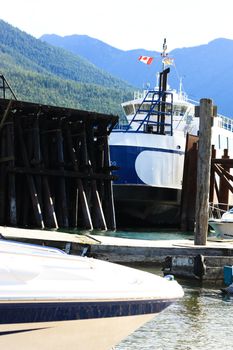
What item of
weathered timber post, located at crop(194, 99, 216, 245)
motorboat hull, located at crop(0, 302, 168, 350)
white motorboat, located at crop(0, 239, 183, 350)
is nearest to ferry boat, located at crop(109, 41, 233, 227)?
weathered timber post, located at crop(194, 99, 216, 245)

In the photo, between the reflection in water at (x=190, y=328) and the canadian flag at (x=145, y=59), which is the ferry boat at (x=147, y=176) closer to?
the canadian flag at (x=145, y=59)

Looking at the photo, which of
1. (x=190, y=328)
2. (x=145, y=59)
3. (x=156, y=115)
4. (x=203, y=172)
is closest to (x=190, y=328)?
(x=190, y=328)

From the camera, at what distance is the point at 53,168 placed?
26.6 meters

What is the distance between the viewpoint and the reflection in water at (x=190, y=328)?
28.9 ft

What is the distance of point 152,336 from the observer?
30.1ft

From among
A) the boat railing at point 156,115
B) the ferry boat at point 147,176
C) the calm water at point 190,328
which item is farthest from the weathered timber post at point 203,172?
the boat railing at point 156,115

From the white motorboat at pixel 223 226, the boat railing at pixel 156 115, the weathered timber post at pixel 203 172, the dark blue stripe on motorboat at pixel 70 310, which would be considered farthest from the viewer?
the boat railing at pixel 156 115

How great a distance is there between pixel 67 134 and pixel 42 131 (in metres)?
0.97

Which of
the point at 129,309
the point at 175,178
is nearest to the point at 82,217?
the point at 175,178

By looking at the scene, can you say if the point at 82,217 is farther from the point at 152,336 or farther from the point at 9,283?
the point at 9,283

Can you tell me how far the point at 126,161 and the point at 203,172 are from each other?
16.2m

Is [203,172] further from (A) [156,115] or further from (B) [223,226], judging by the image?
(A) [156,115]

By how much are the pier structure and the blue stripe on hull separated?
3.60 m

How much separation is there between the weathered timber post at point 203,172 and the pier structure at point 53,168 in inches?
341
